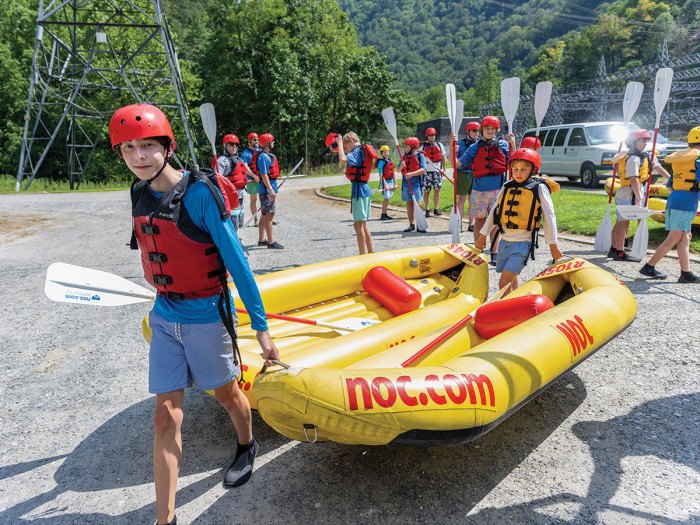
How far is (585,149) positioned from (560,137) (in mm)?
1201

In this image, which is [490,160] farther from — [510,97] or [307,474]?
[307,474]

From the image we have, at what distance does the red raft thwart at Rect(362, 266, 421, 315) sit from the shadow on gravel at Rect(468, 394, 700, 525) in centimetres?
155

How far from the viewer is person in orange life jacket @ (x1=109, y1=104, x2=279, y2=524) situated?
5.98 ft

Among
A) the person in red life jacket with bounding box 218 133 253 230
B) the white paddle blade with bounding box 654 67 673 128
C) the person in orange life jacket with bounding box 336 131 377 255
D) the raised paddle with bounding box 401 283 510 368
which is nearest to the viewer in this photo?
the raised paddle with bounding box 401 283 510 368

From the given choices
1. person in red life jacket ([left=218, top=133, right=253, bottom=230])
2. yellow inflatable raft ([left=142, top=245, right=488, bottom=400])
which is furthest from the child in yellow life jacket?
person in red life jacket ([left=218, top=133, right=253, bottom=230])

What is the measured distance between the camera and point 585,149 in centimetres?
1282

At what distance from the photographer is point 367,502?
2.17m

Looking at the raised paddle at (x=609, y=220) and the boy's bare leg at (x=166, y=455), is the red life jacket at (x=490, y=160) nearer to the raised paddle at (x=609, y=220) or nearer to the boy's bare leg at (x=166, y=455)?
the raised paddle at (x=609, y=220)

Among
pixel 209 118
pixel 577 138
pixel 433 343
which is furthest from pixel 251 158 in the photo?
pixel 577 138

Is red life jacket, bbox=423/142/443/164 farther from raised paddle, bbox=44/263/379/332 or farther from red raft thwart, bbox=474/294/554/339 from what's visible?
raised paddle, bbox=44/263/379/332

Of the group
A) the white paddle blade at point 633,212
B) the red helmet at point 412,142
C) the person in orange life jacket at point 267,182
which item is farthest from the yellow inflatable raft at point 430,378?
the red helmet at point 412,142

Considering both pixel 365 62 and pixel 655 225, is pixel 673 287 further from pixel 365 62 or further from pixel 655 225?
pixel 365 62

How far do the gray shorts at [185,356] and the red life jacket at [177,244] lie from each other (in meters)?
0.14

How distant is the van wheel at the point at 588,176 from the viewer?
12664 millimetres
